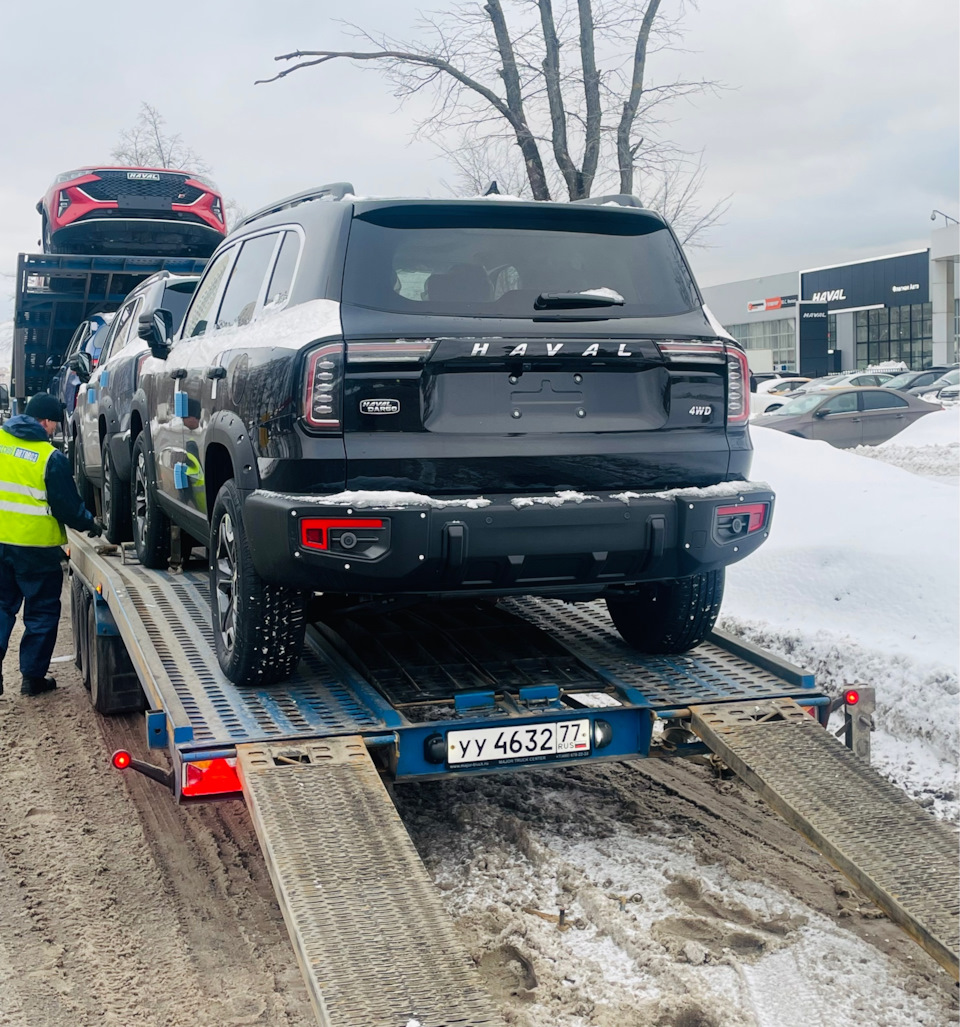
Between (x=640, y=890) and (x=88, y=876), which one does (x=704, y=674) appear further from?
(x=88, y=876)

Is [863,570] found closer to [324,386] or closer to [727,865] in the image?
[727,865]

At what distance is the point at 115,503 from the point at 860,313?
188 feet

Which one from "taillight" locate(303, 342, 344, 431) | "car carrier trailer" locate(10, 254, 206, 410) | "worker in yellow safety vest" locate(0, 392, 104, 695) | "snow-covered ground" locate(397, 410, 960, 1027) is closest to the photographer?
"snow-covered ground" locate(397, 410, 960, 1027)

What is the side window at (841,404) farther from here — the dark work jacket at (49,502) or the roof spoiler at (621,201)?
the roof spoiler at (621,201)

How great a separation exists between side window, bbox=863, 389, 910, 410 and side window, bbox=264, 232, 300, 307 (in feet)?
56.1

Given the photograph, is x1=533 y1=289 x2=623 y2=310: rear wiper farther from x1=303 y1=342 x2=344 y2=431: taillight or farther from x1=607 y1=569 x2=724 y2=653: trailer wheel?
x1=607 y1=569 x2=724 y2=653: trailer wheel

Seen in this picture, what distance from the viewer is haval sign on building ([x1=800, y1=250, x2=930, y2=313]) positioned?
5434 centimetres

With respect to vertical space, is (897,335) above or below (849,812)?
above

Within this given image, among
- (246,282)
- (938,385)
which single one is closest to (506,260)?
A: (246,282)

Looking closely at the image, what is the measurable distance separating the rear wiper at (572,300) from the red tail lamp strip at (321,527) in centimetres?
106

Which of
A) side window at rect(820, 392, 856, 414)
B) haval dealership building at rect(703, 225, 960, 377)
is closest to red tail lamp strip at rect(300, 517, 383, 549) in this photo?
side window at rect(820, 392, 856, 414)

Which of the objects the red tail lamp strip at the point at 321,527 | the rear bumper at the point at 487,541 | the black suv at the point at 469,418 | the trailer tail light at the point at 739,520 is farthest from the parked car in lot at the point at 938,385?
the red tail lamp strip at the point at 321,527

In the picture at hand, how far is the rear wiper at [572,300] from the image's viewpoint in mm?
4340

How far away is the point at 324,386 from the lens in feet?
13.2
